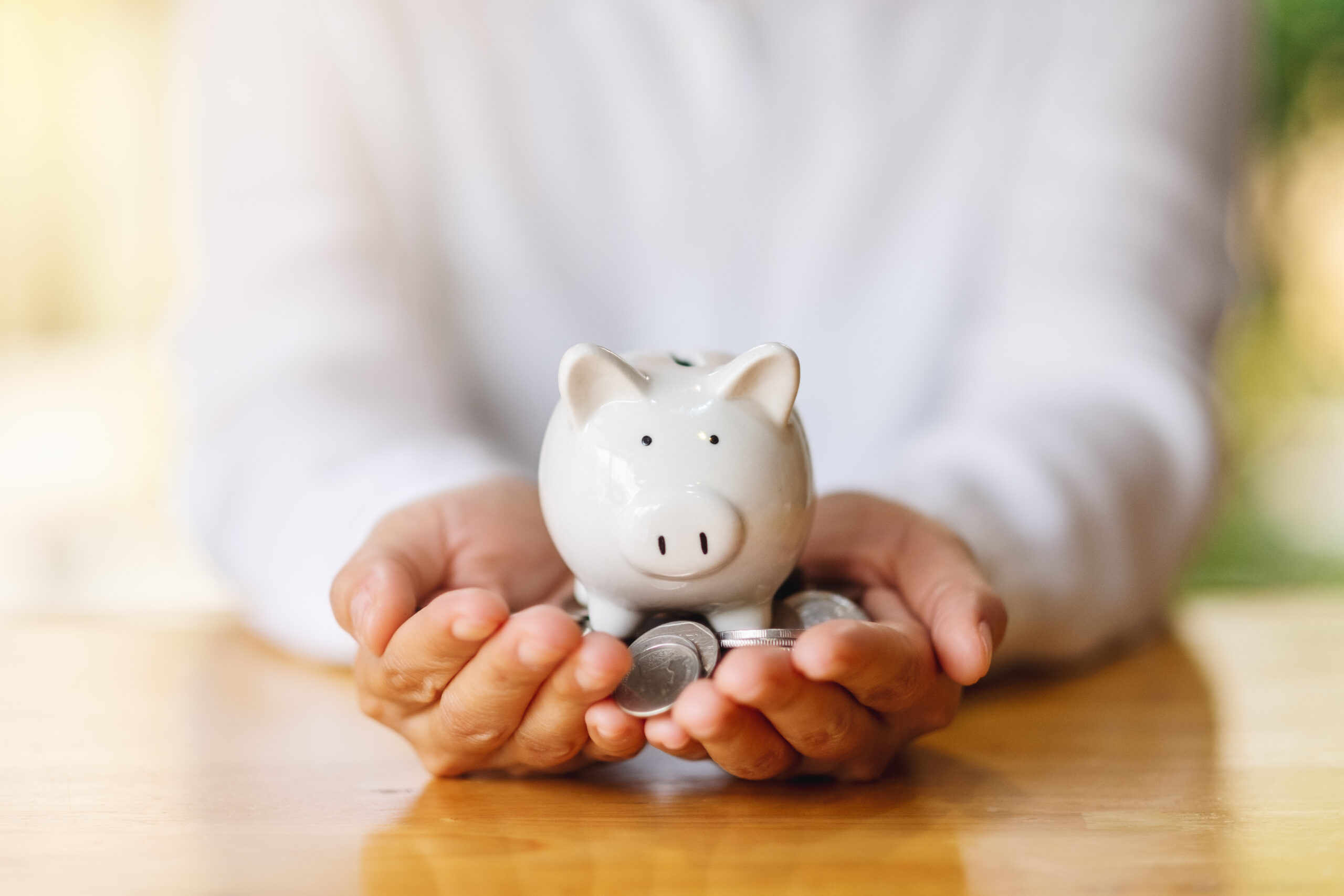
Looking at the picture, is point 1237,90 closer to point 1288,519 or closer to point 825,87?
point 825,87

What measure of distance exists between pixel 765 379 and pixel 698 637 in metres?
0.11

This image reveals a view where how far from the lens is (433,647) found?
47 centimetres

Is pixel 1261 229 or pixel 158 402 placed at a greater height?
pixel 1261 229

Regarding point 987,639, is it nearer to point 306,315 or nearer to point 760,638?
point 760,638

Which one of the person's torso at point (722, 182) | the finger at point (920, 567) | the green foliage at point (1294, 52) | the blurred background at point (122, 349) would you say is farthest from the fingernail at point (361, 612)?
the green foliage at point (1294, 52)

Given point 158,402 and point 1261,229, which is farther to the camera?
point 158,402

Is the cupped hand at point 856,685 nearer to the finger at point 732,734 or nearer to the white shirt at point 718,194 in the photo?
the finger at point 732,734

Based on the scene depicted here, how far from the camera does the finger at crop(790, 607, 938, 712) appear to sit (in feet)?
1.44

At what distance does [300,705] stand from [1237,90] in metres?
0.95

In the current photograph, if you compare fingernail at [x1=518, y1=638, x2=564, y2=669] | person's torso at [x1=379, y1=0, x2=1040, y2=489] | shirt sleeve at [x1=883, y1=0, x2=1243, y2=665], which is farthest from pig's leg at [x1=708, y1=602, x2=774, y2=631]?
person's torso at [x1=379, y1=0, x2=1040, y2=489]

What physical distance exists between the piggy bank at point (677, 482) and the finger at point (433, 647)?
0.06 m

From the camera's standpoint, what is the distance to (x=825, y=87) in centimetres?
108

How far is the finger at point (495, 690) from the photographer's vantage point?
438mm

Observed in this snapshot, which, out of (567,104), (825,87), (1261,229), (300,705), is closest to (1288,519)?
(1261,229)
